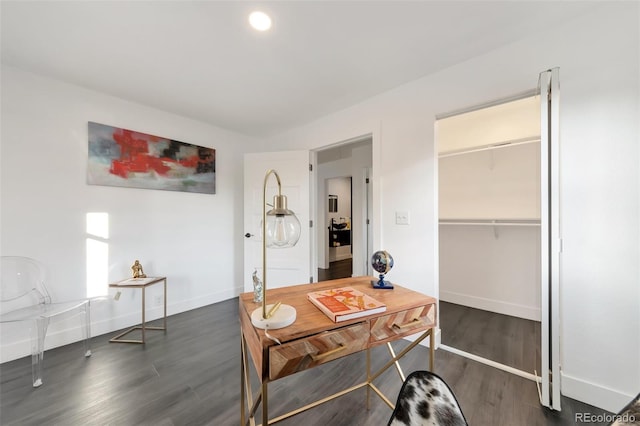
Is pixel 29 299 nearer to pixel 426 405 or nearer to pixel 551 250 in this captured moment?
pixel 426 405

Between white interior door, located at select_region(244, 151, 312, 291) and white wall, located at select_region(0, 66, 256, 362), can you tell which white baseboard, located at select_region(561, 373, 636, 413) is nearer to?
white interior door, located at select_region(244, 151, 312, 291)

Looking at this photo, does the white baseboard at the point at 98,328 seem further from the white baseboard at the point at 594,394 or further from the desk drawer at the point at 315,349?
the white baseboard at the point at 594,394

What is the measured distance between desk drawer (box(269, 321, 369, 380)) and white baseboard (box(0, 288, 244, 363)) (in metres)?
2.69

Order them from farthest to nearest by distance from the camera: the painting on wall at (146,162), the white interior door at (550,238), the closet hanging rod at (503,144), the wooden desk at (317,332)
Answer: the painting on wall at (146,162)
the closet hanging rod at (503,144)
the white interior door at (550,238)
the wooden desk at (317,332)

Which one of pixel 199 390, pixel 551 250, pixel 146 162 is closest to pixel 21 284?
pixel 146 162

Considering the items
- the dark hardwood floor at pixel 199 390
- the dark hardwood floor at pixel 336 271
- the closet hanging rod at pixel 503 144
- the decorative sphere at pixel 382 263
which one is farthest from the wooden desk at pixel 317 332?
the dark hardwood floor at pixel 336 271

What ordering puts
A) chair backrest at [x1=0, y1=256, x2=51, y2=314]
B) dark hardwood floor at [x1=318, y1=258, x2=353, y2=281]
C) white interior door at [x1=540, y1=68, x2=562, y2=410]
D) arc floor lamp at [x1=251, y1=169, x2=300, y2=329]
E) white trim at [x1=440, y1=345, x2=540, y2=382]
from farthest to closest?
dark hardwood floor at [x1=318, y1=258, x2=353, y2=281] → chair backrest at [x1=0, y1=256, x2=51, y2=314] → white trim at [x1=440, y1=345, x2=540, y2=382] → white interior door at [x1=540, y1=68, x2=562, y2=410] → arc floor lamp at [x1=251, y1=169, x2=300, y2=329]

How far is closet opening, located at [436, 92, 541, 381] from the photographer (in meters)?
2.41

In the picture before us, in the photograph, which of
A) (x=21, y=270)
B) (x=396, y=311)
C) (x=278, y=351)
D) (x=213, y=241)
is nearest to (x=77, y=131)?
(x=21, y=270)

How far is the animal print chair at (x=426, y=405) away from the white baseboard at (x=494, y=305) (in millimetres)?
2708

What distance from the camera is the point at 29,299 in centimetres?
201

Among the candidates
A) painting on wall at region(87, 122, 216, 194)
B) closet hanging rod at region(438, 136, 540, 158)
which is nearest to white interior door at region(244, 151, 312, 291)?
painting on wall at region(87, 122, 216, 194)

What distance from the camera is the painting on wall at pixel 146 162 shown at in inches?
94.0

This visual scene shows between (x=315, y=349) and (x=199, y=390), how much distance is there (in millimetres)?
1321
